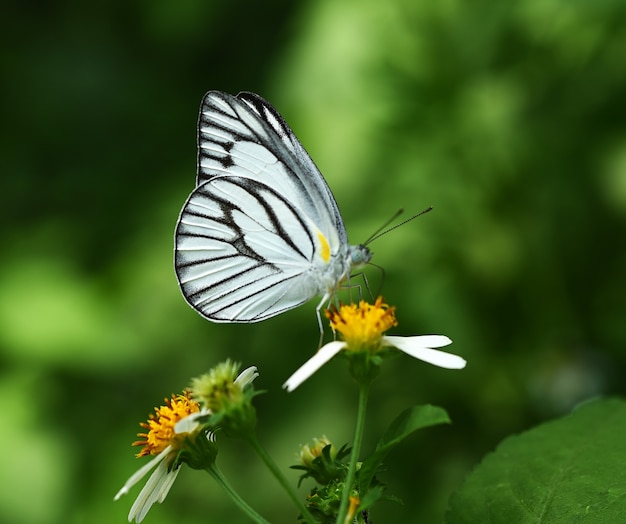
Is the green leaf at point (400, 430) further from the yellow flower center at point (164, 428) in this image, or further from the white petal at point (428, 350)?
the yellow flower center at point (164, 428)

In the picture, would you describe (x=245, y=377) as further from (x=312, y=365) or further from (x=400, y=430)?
(x=400, y=430)

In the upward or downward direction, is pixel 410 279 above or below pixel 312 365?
below

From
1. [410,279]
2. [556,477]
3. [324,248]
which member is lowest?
[410,279]

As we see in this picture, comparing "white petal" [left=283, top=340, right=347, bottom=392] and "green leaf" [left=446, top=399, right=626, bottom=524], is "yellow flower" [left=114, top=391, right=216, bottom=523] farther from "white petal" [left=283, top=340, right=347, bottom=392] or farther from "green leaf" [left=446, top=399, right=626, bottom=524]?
"green leaf" [left=446, top=399, right=626, bottom=524]

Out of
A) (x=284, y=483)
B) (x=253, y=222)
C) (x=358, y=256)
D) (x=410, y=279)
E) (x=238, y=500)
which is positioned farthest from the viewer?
(x=410, y=279)

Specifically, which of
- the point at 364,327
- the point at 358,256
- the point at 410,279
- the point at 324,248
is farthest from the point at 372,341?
the point at 410,279

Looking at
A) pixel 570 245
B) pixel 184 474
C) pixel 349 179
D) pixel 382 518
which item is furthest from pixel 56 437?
pixel 570 245

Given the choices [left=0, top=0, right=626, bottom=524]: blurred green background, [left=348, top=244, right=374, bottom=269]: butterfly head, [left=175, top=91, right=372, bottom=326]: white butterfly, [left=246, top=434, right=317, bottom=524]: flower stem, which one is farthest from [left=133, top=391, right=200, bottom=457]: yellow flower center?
[left=0, top=0, right=626, bottom=524]: blurred green background
